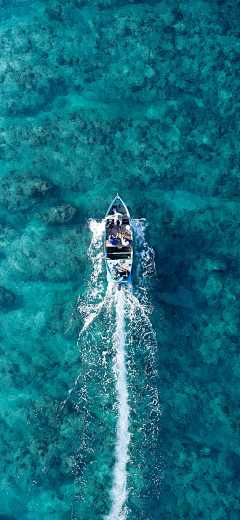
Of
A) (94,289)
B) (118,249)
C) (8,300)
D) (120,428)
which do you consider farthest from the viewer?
(8,300)

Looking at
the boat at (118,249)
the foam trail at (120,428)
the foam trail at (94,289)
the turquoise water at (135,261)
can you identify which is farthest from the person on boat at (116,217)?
the foam trail at (120,428)

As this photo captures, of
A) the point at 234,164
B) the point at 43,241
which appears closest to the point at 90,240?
the point at 43,241

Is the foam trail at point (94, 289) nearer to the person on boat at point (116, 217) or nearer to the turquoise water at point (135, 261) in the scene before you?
the turquoise water at point (135, 261)

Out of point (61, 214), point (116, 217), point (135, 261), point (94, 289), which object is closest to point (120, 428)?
point (94, 289)

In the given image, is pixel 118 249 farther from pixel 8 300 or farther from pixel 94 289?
pixel 8 300

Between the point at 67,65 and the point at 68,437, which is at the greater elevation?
the point at 67,65

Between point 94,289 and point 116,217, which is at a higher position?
point 116,217

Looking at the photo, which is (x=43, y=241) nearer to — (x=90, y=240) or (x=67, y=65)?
(x=90, y=240)
